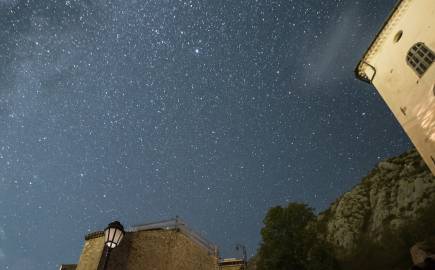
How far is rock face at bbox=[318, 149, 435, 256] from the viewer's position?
2556cm

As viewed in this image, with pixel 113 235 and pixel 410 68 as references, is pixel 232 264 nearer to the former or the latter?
pixel 113 235

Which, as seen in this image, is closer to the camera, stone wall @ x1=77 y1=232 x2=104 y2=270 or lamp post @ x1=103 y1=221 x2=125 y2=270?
lamp post @ x1=103 y1=221 x2=125 y2=270

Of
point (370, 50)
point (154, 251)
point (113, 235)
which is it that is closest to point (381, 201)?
point (370, 50)

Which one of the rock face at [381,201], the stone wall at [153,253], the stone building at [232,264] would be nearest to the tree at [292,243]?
the stone building at [232,264]

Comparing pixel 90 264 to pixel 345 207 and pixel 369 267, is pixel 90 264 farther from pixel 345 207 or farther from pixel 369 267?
pixel 345 207

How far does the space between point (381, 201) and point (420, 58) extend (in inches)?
777

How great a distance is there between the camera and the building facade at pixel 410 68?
43.7ft

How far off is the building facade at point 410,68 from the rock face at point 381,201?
1329 cm

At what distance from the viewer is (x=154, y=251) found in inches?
764

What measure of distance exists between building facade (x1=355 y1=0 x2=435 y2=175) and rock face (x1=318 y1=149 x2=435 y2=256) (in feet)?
43.6

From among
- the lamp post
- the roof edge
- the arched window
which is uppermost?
the roof edge

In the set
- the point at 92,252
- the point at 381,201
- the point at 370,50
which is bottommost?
the point at 92,252

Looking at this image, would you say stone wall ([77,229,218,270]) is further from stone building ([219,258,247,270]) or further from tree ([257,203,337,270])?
tree ([257,203,337,270])

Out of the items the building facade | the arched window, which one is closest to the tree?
the building facade
